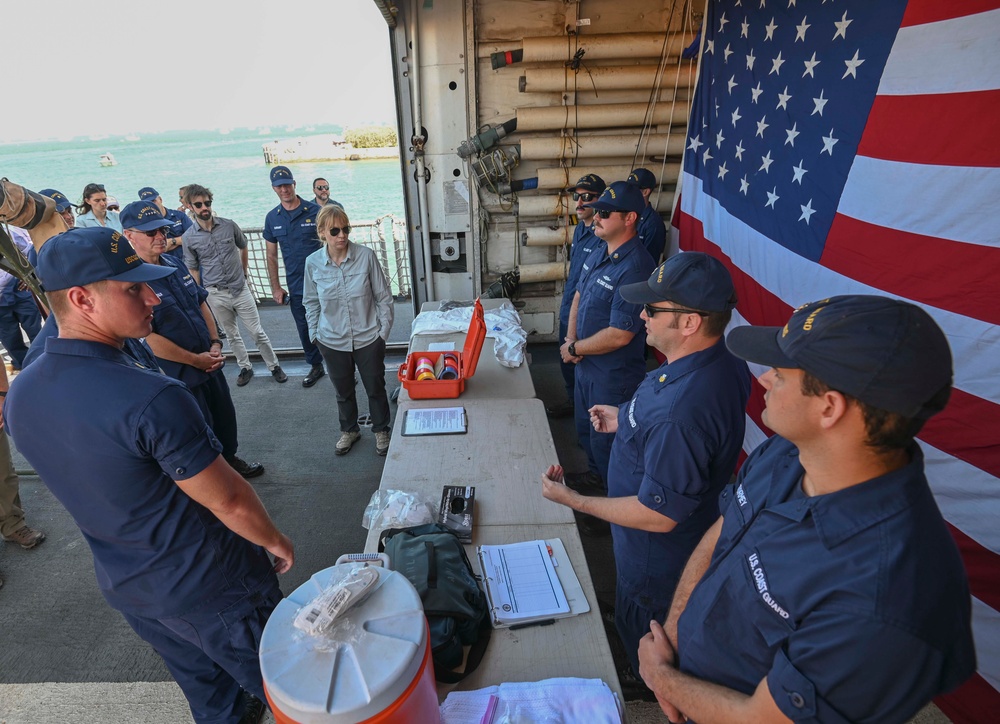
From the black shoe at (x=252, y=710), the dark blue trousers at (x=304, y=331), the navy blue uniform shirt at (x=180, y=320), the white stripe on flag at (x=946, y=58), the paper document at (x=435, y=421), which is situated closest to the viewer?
the white stripe on flag at (x=946, y=58)

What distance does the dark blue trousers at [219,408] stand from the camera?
11.1 ft

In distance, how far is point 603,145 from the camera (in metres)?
4.84

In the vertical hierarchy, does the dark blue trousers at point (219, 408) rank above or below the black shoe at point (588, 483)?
above

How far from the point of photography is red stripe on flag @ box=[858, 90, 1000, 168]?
6.05 feet

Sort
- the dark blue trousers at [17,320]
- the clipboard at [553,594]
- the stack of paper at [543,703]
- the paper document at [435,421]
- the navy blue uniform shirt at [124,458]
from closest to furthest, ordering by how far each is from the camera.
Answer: the stack of paper at [543,703]
the navy blue uniform shirt at [124,458]
the clipboard at [553,594]
the paper document at [435,421]
the dark blue trousers at [17,320]

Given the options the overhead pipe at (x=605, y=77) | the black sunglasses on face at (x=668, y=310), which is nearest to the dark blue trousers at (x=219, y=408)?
the black sunglasses on face at (x=668, y=310)

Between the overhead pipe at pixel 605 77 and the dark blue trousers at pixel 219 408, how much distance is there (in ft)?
12.2

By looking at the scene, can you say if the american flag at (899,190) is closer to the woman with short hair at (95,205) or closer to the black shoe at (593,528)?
the black shoe at (593,528)

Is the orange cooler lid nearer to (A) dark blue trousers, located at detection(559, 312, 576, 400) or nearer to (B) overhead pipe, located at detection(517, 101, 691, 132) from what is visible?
(A) dark blue trousers, located at detection(559, 312, 576, 400)

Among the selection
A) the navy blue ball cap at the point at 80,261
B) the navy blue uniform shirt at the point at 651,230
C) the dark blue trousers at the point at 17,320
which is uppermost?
the navy blue ball cap at the point at 80,261

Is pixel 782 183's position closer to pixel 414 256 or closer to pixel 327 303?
pixel 327 303

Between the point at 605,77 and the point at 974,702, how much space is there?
485 cm

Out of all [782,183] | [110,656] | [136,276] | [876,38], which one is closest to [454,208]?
[782,183]

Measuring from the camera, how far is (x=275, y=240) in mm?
5105
